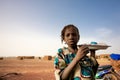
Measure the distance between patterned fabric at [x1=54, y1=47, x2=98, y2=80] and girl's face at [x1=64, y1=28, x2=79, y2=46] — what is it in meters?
0.09

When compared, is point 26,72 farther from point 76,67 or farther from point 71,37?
point 76,67

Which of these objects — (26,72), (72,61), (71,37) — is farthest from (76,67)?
(26,72)

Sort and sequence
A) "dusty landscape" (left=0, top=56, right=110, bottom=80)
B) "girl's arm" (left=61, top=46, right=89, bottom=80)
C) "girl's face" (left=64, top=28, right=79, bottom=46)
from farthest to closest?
1. "dusty landscape" (left=0, top=56, right=110, bottom=80)
2. "girl's face" (left=64, top=28, right=79, bottom=46)
3. "girl's arm" (left=61, top=46, right=89, bottom=80)

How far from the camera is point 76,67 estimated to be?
1.65 m

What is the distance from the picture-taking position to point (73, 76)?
5.38 feet

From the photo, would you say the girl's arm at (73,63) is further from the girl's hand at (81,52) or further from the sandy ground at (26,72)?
the sandy ground at (26,72)

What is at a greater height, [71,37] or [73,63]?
[71,37]

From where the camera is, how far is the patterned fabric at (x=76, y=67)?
64.4 inches

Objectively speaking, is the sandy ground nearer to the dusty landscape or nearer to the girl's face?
the dusty landscape

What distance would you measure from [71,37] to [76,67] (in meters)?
0.35

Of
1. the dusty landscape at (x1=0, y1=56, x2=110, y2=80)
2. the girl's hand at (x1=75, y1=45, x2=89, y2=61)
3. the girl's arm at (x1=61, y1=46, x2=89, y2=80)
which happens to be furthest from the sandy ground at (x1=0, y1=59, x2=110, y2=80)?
the girl's hand at (x1=75, y1=45, x2=89, y2=61)

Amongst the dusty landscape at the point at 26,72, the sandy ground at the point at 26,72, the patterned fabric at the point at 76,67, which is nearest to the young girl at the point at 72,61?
the patterned fabric at the point at 76,67

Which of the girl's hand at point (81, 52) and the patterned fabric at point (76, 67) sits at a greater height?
the girl's hand at point (81, 52)

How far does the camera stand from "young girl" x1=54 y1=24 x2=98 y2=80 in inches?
62.1
